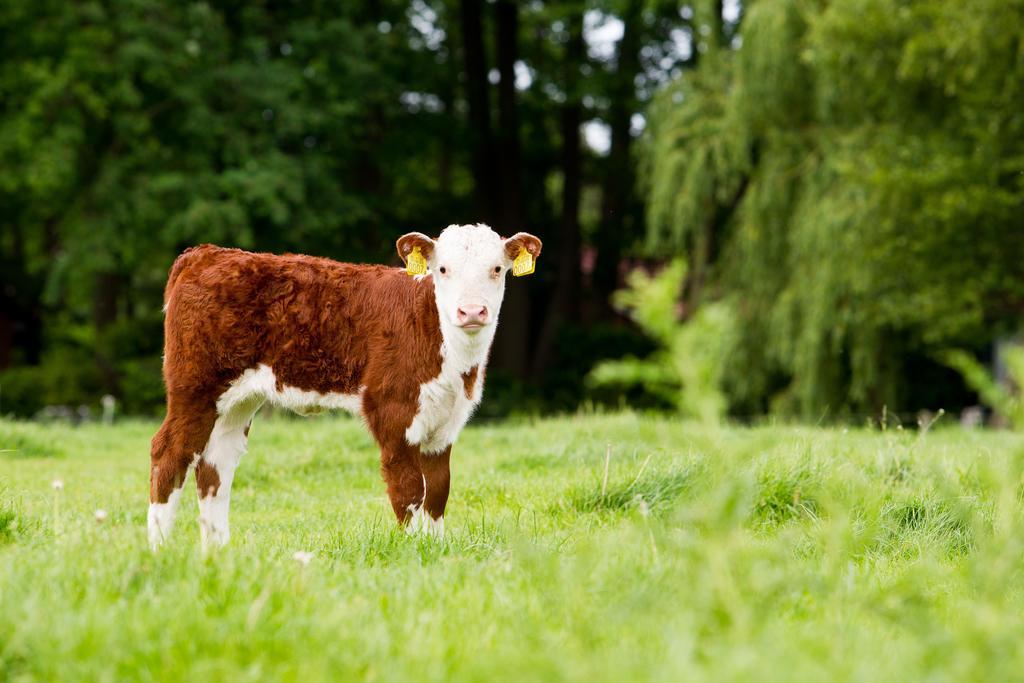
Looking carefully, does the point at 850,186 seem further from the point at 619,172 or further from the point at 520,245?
the point at 520,245

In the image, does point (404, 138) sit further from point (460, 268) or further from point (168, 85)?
point (460, 268)

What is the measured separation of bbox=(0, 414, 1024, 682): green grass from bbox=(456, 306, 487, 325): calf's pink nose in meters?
0.92

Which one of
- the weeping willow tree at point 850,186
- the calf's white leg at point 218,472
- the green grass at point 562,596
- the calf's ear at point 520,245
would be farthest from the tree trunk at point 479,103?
the green grass at point 562,596

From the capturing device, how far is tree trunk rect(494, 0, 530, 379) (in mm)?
21281

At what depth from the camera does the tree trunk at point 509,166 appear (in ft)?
69.8

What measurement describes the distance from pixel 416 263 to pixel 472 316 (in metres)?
0.53

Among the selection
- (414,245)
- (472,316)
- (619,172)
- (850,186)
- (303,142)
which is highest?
(303,142)

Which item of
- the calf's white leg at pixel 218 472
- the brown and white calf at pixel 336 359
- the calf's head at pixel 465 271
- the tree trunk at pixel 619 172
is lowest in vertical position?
the calf's white leg at pixel 218 472

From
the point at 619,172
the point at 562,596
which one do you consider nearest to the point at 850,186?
the point at 619,172

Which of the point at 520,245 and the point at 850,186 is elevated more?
the point at 850,186

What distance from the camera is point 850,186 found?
14.4 metres

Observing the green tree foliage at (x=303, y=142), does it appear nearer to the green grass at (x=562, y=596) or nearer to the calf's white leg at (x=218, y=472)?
the calf's white leg at (x=218, y=472)

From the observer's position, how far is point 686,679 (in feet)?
7.51

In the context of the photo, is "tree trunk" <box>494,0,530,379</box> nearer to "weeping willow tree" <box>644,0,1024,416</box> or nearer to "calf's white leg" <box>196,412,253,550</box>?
"weeping willow tree" <box>644,0,1024,416</box>
